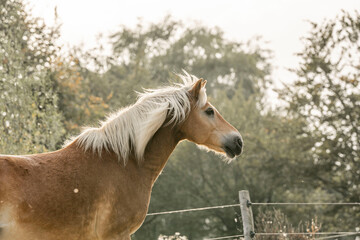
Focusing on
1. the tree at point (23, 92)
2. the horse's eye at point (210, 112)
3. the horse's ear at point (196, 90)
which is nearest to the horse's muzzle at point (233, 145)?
the horse's eye at point (210, 112)

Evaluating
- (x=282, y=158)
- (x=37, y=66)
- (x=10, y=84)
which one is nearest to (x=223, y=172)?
(x=282, y=158)

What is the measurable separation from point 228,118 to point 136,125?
54.9 ft

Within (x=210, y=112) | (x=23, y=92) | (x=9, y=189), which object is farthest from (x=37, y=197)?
(x=23, y=92)

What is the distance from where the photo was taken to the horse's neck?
16.0 ft

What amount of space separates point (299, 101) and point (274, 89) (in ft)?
4.37

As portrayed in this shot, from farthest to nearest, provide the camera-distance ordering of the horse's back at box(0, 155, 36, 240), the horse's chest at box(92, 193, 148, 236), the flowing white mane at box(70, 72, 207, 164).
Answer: the flowing white mane at box(70, 72, 207, 164), the horse's chest at box(92, 193, 148, 236), the horse's back at box(0, 155, 36, 240)

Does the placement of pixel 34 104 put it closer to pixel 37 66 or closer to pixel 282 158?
pixel 37 66

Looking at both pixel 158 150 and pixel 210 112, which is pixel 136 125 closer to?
pixel 158 150

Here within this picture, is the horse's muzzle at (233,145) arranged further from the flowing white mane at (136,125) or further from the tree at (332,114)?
the tree at (332,114)

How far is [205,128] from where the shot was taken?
5359 mm

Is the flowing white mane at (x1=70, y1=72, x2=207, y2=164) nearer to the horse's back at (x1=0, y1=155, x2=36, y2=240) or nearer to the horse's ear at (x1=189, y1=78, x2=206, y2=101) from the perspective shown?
the horse's ear at (x1=189, y1=78, x2=206, y2=101)

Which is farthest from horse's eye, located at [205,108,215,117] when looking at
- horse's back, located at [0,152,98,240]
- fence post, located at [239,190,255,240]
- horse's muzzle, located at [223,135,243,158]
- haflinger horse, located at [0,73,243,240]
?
fence post, located at [239,190,255,240]

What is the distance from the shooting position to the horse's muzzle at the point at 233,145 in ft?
17.8

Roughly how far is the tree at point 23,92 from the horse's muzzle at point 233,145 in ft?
25.5
